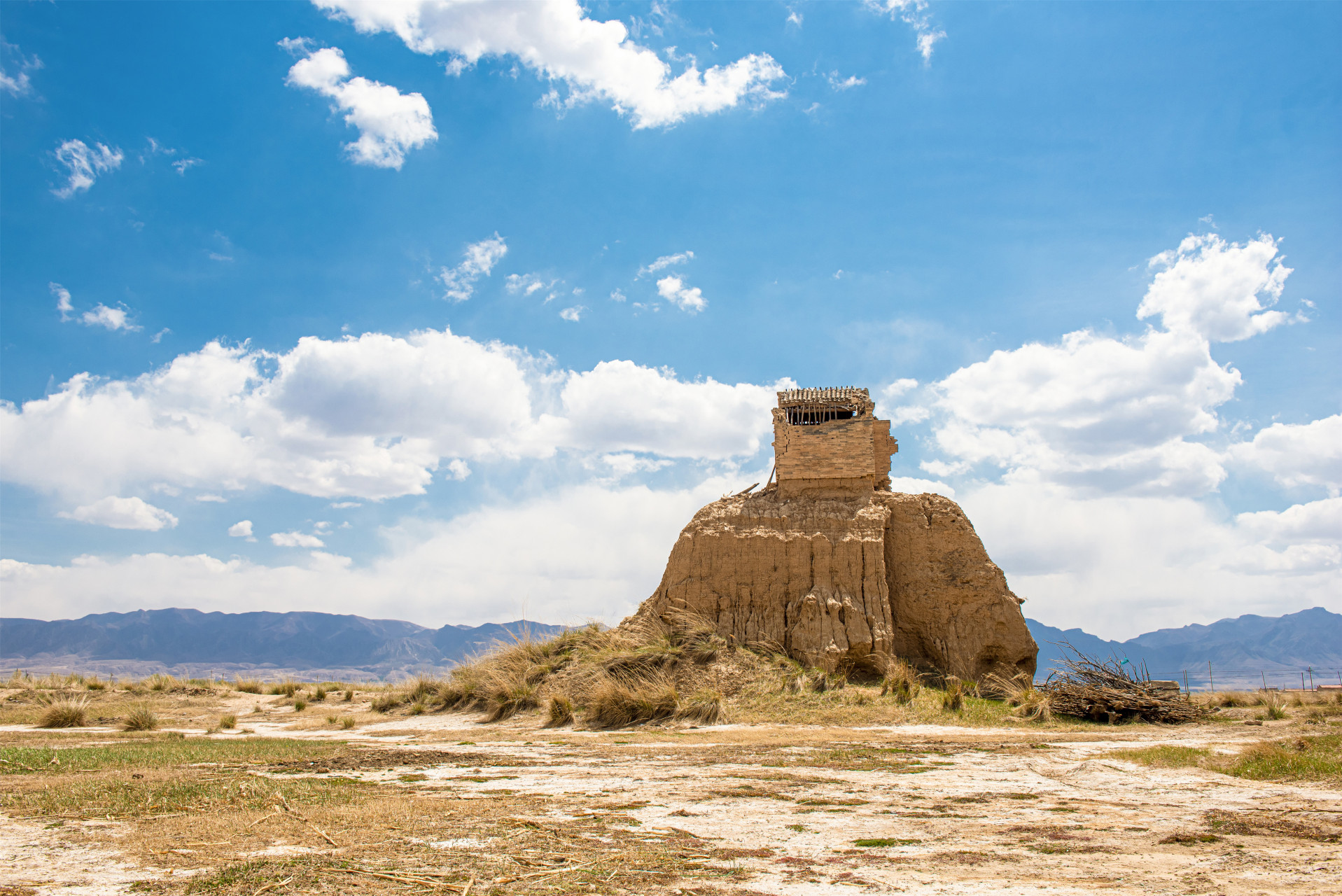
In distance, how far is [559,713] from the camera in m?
16.4

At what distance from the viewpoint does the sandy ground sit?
486 cm

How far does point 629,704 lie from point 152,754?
8.21 m

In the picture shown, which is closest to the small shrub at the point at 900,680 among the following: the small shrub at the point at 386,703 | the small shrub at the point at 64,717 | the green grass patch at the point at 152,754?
the green grass patch at the point at 152,754

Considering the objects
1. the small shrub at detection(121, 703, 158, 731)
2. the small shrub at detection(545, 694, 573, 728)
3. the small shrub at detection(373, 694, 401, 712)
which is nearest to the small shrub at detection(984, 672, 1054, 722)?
the small shrub at detection(545, 694, 573, 728)

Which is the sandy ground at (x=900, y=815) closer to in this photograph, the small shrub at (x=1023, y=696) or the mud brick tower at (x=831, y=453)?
the small shrub at (x=1023, y=696)

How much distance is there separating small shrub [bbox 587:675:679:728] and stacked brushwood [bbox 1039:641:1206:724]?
25.3 feet

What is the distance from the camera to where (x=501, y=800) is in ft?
24.3

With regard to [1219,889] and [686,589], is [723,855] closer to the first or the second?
[1219,889]

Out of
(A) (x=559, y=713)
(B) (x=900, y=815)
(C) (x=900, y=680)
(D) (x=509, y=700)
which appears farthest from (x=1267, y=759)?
(D) (x=509, y=700)

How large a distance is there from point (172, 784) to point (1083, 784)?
29.6 feet

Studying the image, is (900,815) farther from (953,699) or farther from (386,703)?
(386,703)

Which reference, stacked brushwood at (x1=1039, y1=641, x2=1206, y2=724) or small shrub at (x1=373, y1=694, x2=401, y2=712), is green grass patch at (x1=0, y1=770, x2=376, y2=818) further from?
stacked brushwood at (x1=1039, y1=641, x2=1206, y2=724)

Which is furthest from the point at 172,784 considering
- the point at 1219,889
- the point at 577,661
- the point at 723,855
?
the point at 577,661

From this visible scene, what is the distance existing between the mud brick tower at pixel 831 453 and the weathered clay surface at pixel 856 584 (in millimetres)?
468
